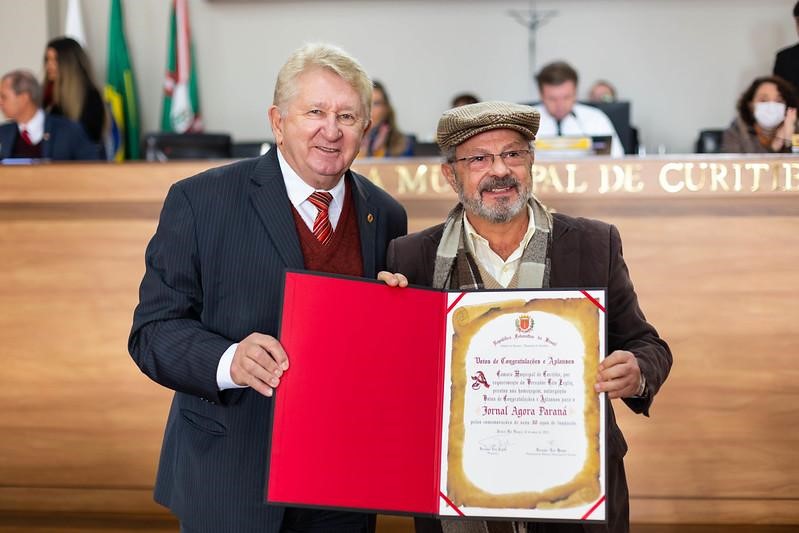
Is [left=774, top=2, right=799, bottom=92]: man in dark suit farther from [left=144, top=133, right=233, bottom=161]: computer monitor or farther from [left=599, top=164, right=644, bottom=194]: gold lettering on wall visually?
[left=144, top=133, right=233, bottom=161]: computer monitor

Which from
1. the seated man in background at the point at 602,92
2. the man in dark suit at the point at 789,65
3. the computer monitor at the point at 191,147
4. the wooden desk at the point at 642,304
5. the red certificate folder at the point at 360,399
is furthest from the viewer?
the seated man in background at the point at 602,92

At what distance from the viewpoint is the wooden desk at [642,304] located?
301 centimetres

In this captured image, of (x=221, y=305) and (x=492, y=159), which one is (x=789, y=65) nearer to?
(x=492, y=159)

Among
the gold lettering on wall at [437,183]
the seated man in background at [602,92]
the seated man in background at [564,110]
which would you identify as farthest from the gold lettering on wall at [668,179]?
the seated man in background at [602,92]

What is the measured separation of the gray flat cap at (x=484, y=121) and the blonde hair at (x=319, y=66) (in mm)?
173

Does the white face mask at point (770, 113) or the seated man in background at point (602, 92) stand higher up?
the seated man in background at point (602, 92)

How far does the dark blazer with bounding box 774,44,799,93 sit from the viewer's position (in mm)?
5426

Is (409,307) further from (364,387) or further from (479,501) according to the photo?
(479,501)

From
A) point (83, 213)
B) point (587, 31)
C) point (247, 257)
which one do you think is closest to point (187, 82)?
point (587, 31)

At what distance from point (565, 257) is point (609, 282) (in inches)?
3.9

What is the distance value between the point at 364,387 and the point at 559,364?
328mm

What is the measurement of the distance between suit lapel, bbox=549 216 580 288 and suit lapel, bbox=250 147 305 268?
1.56 ft

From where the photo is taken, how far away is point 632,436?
3.04 m

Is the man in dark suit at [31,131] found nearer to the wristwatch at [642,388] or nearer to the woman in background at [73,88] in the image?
the woman in background at [73,88]
